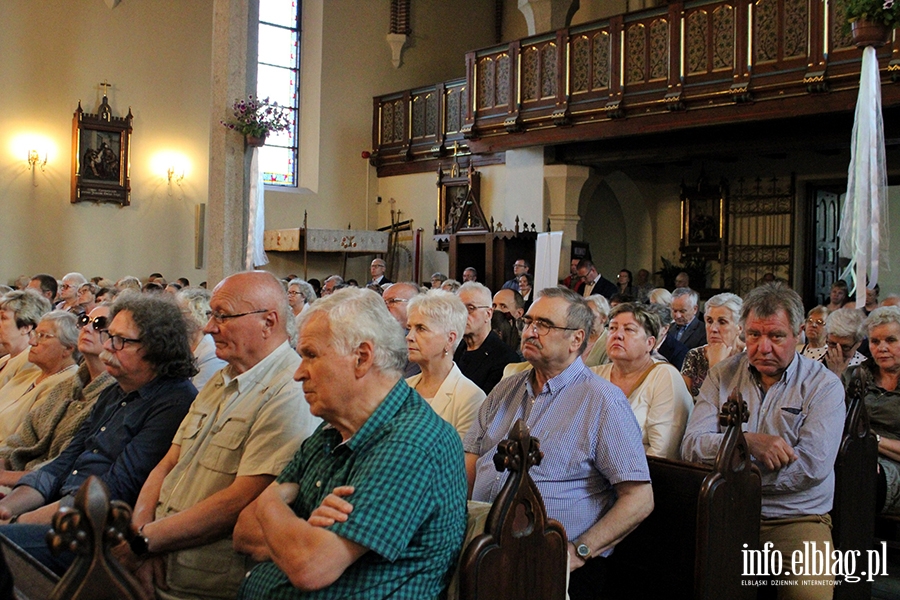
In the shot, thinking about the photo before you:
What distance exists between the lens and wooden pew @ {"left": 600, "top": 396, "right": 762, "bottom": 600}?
2732 millimetres

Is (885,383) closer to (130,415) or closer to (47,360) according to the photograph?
(130,415)

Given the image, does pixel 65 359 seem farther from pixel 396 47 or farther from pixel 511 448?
pixel 396 47

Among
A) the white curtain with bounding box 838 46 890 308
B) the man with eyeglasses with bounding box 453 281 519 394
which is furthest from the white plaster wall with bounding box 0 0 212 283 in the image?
the white curtain with bounding box 838 46 890 308

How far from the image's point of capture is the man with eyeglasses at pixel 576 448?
8.74 ft

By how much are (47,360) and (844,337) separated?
437 centimetres

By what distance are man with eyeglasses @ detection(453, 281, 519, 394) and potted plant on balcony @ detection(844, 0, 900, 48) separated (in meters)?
2.78

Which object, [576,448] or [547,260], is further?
[547,260]

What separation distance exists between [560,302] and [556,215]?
30.8 feet

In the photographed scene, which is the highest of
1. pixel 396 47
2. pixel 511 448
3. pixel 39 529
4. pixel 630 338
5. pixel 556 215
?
pixel 396 47

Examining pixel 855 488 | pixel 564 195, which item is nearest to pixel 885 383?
pixel 855 488

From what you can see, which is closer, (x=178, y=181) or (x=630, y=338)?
(x=630, y=338)

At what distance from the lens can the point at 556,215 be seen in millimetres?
12242

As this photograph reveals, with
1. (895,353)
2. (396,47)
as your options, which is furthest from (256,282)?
(396,47)

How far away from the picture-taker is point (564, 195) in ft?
39.6
